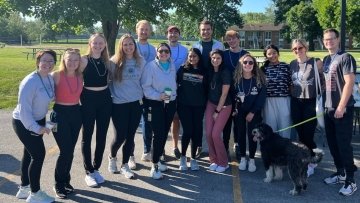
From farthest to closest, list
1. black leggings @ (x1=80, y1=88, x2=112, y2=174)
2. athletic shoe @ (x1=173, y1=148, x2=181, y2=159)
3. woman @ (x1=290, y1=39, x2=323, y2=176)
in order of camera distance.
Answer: athletic shoe @ (x1=173, y1=148, x2=181, y2=159), woman @ (x1=290, y1=39, x2=323, y2=176), black leggings @ (x1=80, y1=88, x2=112, y2=174)

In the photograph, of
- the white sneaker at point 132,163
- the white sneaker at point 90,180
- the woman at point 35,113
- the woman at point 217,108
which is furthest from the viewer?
the white sneaker at point 132,163

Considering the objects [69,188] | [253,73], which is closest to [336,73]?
[253,73]

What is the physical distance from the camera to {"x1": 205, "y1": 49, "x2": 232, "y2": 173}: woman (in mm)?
6168

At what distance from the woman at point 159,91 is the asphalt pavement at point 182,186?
43 centimetres

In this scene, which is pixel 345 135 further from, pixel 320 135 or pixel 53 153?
pixel 53 153

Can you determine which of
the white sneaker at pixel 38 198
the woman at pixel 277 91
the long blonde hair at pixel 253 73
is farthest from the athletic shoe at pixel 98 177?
the woman at pixel 277 91

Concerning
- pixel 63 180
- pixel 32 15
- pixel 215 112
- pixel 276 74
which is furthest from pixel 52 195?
pixel 32 15

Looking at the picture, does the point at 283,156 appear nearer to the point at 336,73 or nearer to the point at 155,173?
the point at 336,73

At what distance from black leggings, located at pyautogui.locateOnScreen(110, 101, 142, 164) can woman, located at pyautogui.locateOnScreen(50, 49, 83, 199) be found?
766 millimetres

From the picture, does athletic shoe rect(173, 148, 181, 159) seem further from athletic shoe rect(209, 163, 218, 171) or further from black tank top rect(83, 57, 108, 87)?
black tank top rect(83, 57, 108, 87)

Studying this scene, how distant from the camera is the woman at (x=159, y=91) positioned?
5984 mm

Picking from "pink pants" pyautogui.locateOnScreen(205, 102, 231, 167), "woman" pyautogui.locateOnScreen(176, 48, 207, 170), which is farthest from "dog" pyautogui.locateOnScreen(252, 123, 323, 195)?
"woman" pyautogui.locateOnScreen(176, 48, 207, 170)

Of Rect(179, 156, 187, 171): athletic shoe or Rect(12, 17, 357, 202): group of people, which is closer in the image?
Rect(12, 17, 357, 202): group of people

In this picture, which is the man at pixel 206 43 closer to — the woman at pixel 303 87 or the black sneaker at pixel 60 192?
the woman at pixel 303 87
